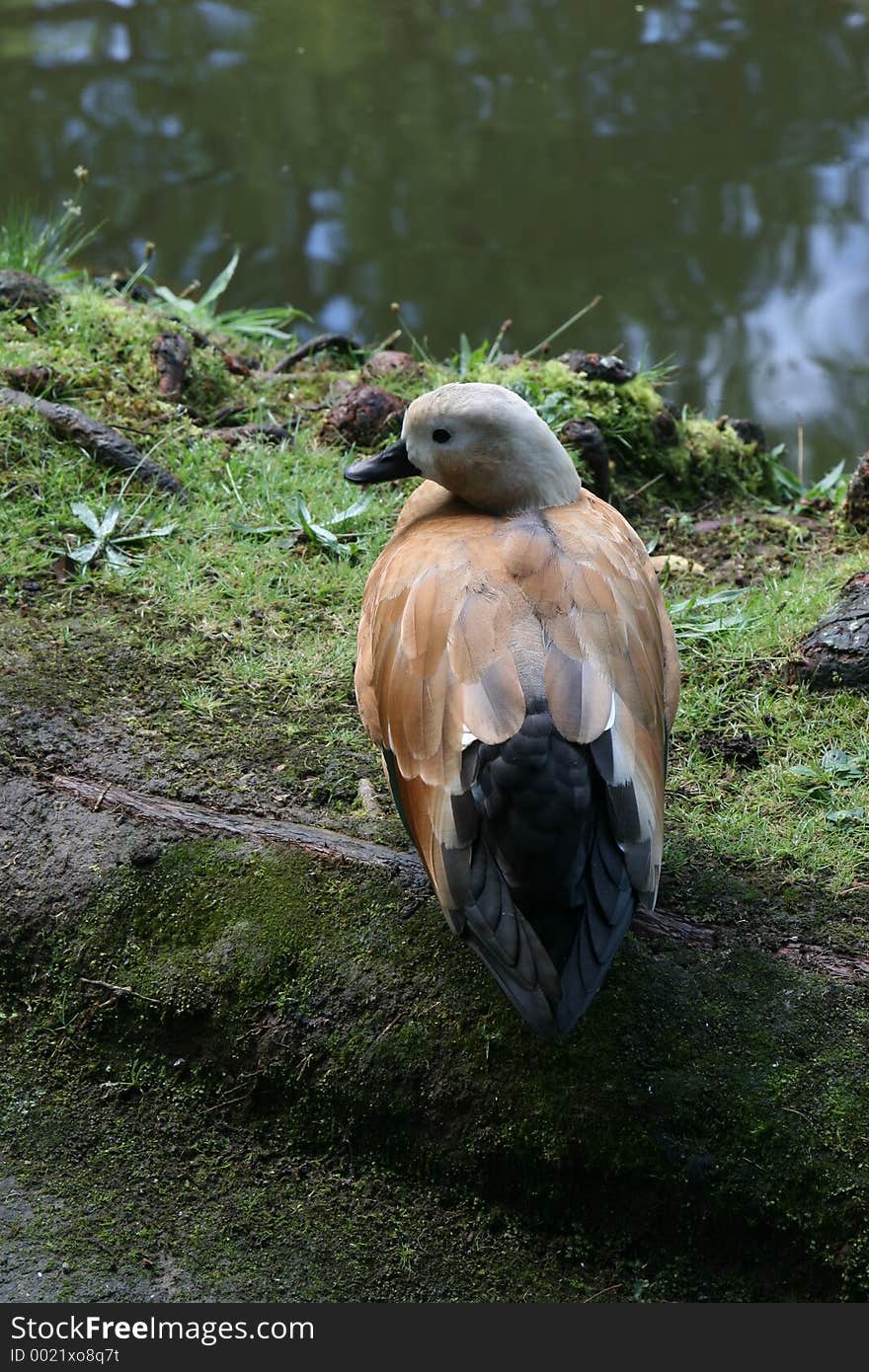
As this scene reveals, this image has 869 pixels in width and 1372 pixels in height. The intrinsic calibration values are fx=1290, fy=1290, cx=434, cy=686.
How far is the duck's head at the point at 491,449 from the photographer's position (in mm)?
3334

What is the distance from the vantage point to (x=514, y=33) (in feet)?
39.3

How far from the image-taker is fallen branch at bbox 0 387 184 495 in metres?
4.90

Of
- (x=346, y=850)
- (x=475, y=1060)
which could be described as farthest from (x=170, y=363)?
(x=475, y=1060)

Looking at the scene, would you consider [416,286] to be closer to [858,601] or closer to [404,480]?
[404,480]

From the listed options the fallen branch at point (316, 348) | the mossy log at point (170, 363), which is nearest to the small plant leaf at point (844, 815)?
the mossy log at point (170, 363)

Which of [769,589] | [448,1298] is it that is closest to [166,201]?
[769,589]

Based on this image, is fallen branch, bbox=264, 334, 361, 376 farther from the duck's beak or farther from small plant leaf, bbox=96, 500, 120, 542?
the duck's beak

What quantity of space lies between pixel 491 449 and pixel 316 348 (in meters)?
3.43

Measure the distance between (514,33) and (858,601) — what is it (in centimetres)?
988

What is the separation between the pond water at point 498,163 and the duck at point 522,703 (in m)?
4.44

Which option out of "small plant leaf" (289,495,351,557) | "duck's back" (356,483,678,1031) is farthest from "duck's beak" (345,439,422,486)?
"small plant leaf" (289,495,351,557)

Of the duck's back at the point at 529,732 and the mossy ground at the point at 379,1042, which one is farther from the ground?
the duck's back at the point at 529,732

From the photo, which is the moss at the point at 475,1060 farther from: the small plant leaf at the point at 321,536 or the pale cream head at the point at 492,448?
the small plant leaf at the point at 321,536

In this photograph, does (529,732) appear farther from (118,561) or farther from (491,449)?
(118,561)
